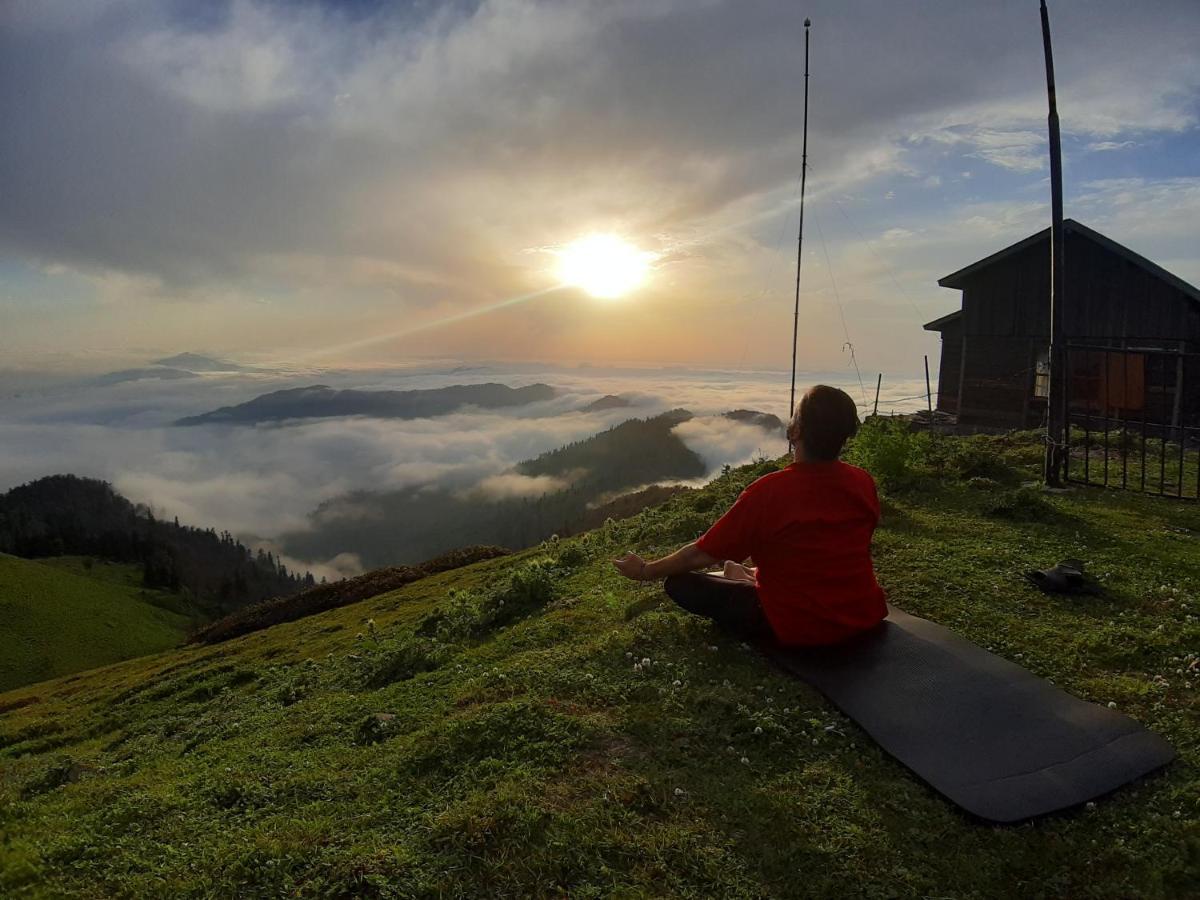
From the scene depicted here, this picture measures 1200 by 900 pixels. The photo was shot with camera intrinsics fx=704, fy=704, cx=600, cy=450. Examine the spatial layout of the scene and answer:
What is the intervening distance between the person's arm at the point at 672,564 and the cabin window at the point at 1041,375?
26779mm

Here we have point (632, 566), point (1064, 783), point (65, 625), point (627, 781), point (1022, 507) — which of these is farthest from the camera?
point (65, 625)

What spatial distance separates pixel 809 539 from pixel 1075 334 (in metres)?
26.5

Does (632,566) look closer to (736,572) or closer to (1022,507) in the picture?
(736,572)

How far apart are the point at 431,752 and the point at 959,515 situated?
10.2 metres

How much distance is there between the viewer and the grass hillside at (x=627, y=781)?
4.24 m

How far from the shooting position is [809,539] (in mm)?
6094

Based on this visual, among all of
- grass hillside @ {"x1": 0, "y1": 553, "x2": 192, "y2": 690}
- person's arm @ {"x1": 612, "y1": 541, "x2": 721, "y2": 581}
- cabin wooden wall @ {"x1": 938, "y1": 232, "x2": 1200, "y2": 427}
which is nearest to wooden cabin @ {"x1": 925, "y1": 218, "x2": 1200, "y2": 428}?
cabin wooden wall @ {"x1": 938, "y1": 232, "x2": 1200, "y2": 427}

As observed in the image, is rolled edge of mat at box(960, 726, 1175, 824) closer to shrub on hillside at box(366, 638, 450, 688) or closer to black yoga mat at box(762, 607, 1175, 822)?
black yoga mat at box(762, 607, 1175, 822)

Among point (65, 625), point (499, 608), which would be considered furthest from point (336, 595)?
point (65, 625)

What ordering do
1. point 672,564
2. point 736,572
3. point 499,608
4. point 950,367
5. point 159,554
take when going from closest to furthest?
1. point 672,564
2. point 736,572
3. point 499,608
4. point 950,367
5. point 159,554

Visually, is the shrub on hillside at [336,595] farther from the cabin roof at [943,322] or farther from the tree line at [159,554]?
the tree line at [159,554]

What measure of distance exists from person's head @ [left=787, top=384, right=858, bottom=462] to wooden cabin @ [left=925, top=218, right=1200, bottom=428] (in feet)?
68.7

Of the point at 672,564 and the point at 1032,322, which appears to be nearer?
the point at 672,564

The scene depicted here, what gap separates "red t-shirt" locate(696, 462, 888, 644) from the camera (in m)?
6.07
